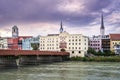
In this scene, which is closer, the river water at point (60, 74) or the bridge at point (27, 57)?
the river water at point (60, 74)

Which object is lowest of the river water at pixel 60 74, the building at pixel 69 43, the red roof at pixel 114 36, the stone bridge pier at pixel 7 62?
the river water at pixel 60 74

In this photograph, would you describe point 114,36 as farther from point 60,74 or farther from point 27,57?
point 60,74

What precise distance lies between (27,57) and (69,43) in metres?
66.8

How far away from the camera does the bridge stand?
79188 millimetres

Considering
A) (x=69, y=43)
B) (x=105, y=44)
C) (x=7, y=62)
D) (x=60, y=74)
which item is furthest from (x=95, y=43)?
(x=60, y=74)

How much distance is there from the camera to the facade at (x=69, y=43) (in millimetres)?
161375

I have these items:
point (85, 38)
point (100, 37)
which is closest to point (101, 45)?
point (100, 37)

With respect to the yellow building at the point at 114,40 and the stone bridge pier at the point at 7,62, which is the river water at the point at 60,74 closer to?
the stone bridge pier at the point at 7,62

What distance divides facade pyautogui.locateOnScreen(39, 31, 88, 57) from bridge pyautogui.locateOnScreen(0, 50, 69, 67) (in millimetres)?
15104

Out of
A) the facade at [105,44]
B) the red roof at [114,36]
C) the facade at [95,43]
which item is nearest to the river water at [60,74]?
the facade at [105,44]

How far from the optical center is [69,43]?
542 ft

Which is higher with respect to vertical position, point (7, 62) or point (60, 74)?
point (7, 62)

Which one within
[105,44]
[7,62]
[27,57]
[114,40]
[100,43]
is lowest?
[7,62]

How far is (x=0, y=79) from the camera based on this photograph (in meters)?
49.7
